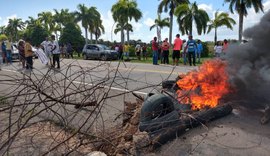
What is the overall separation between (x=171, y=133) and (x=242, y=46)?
239cm

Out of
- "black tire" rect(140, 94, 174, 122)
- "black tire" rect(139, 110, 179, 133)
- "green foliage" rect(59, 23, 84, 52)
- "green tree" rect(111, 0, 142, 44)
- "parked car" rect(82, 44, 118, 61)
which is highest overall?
"green tree" rect(111, 0, 142, 44)

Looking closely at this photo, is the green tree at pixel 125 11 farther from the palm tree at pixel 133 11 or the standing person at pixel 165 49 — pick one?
the standing person at pixel 165 49

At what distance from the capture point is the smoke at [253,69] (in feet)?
17.5

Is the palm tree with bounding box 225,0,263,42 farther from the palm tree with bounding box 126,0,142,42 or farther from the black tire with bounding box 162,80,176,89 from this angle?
the black tire with bounding box 162,80,176,89

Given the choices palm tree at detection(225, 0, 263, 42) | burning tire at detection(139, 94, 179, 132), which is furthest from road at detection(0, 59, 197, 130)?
palm tree at detection(225, 0, 263, 42)

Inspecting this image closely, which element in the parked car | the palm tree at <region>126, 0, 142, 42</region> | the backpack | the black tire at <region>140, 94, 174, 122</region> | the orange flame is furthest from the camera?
the palm tree at <region>126, 0, 142, 42</region>

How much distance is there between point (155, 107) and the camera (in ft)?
16.0

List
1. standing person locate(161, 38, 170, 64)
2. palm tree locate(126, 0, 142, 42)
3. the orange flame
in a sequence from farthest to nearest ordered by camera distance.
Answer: palm tree locate(126, 0, 142, 42), standing person locate(161, 38, 170, 64), the orange flame

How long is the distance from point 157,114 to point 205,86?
1.24 meters

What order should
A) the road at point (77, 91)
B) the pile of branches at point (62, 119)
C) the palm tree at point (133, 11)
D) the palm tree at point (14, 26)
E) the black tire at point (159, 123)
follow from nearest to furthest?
the pile of branches at point (62, 119) < the road at point (77, 91) < the black tire at point (159, 123) < the palm tree at point (133, 11) < the palm tree at point (14, 26)

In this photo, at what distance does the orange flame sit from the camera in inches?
215

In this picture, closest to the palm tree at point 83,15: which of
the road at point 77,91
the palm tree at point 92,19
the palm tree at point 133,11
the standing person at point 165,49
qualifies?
the palm tree at point 92,19

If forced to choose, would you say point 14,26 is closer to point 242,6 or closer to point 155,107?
point 242,6

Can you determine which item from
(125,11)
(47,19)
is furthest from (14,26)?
(125,11)
